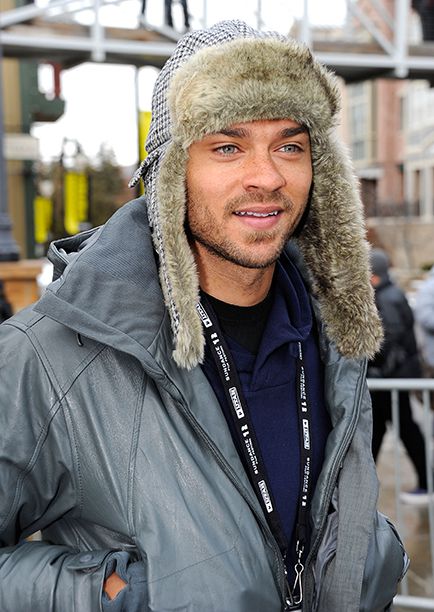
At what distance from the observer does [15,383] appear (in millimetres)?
1620

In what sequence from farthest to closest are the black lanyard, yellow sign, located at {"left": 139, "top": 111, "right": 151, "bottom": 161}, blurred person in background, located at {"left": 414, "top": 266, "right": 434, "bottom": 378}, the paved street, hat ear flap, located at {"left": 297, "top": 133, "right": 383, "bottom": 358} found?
yellow sign, located at {"left": 139, "top": 111, "right": 151, "bottom": 161} → blurred person in background, located at {"left": 414, "top": 266, "right": 434, "bottom": 378} → the paved street → hat ear flap, located at {"left": 297, "top": 133, "right": 383, "bottom": 358} → the black lanyard

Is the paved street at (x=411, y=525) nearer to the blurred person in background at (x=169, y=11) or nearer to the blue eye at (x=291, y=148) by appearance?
the blue eye at (x=291, y=148)

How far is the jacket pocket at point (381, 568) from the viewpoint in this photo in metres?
1.89

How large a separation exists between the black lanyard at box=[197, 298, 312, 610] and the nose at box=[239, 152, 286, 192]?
12.6 inches

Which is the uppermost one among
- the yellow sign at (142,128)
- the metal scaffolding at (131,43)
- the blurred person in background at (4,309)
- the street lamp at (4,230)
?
the metal scaffolding at (131,43)

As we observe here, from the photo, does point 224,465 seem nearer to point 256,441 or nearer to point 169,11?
point 256,441

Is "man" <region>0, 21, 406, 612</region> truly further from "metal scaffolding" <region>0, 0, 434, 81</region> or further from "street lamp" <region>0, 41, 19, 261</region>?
"metal scaffolding" <region>0, 0, 434, 81</region>

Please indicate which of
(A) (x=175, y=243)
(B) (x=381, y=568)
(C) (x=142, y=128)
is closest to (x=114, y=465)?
(A) (x=175, y=243)

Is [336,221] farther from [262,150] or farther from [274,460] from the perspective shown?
[274,460]

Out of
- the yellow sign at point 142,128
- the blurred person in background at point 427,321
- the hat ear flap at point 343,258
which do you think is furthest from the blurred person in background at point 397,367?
the hat ear flap at point 343,258

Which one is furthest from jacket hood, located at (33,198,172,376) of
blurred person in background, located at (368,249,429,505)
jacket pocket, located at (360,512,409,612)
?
blurred person in background, located at (368,249,429,505)

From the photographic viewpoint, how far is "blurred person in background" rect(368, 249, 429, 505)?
5.71m

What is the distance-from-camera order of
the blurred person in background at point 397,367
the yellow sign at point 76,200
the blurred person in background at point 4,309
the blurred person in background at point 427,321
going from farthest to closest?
the yellow sign at point 76,200, the blurred person in background at point 427,321, the blurred person in background at point 397,367, the blurred person in background at point 4,309

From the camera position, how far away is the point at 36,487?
1639 millimetres
